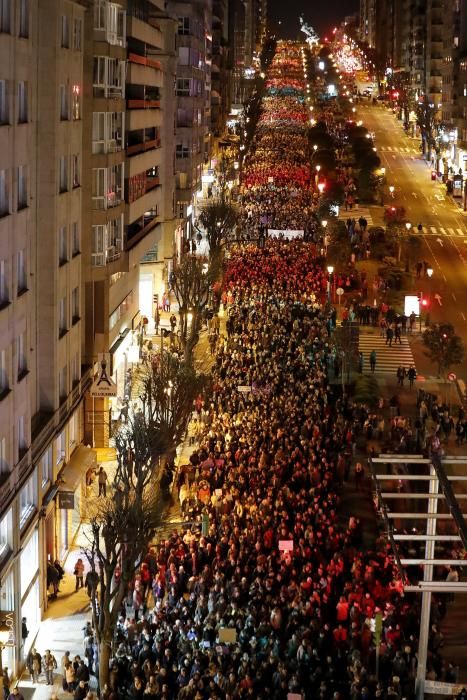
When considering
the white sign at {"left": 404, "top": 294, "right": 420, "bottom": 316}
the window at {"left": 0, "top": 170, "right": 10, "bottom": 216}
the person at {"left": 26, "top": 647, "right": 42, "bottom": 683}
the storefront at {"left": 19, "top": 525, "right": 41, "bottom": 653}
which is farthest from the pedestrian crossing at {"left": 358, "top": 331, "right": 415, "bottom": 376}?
the person at {"left": 26, "top": 647, "right": 42, "bottom": 683}

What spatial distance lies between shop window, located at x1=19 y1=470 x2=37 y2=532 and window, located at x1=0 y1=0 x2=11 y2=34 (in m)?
11.8

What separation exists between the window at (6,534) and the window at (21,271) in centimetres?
619

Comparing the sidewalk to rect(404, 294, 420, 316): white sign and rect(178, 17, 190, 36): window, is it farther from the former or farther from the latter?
rect(178, 17, 190, 36): window

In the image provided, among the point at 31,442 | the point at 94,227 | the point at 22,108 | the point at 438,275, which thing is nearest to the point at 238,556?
the point at 31,442

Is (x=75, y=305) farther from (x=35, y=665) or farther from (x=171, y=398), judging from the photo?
(x=35, y=665)

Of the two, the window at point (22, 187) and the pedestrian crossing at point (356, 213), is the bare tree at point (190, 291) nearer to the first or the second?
the window at point (22, 187)

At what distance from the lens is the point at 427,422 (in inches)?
2250

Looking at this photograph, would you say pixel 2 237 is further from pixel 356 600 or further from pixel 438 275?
pixel 438 275

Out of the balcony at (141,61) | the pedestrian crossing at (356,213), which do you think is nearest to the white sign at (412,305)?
the balcony at (141,61)

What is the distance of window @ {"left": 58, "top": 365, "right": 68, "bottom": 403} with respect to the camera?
137 feet

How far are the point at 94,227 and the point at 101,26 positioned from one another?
7.70m

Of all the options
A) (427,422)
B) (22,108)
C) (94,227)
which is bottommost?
(427,422)

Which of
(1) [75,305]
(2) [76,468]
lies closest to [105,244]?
(1) [75,305]

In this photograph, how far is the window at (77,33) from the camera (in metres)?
44.0
